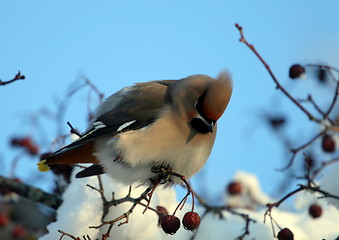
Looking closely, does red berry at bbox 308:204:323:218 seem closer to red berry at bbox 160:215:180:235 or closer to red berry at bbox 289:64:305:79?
red berry at bbox 289:64:305:79

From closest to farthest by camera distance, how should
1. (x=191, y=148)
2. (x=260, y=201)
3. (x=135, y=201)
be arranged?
1. (x=135, y=201)
2. (x=191, y=148)
3. (x=260, y=201)

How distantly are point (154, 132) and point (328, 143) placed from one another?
1.53 metres

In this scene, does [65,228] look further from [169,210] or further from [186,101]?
[186,101]

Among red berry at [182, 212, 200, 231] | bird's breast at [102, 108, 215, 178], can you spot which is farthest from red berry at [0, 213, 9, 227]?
red berry at [182, 212, 200, 231]

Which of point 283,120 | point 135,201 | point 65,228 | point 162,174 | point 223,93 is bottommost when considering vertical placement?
point 65,228

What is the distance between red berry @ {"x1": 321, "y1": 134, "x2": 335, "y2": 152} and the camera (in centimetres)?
368

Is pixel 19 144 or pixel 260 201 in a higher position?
pixel 260 201

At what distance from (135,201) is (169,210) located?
1.62 feet

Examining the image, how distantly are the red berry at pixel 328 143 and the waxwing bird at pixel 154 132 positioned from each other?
117cm

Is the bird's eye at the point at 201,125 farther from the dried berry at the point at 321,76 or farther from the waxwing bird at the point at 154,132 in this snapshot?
the dried berry at the point at 321,76

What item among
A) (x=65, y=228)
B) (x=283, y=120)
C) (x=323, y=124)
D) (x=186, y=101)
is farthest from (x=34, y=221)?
(x=283, y=120)

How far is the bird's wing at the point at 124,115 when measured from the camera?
2.71 metres

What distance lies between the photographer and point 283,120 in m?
4.43

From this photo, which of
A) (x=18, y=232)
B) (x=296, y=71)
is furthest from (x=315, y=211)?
(x=18, y=232)
